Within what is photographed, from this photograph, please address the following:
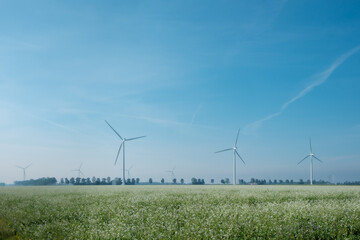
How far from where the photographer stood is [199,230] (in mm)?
11500

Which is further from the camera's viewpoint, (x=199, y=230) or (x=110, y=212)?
(x=110, y=212)

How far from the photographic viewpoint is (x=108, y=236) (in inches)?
439

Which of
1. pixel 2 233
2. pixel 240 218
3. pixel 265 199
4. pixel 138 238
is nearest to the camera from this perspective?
pixel 138 238

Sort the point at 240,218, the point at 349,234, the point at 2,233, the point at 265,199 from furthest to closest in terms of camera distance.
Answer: the point at 265,199 < the point at 2,233 < the point at 240,218 < the point at 349,234

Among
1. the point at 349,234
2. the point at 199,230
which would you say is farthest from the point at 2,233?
the point at 349,234

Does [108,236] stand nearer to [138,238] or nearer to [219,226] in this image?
[138,238]

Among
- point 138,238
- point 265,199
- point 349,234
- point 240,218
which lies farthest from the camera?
point 265,199

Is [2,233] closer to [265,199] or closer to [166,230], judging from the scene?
[166,230]

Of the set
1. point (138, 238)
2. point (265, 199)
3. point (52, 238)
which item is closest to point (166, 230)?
point (138, 238)

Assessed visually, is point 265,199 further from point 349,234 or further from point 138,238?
point 138,238

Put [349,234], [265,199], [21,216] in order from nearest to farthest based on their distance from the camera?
1. [349,234]
2. [21,216]
3. [265,199]

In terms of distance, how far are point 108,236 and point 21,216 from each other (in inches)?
370

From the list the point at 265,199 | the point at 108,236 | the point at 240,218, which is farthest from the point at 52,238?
the point at 265,199

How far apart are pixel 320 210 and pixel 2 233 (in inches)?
632
